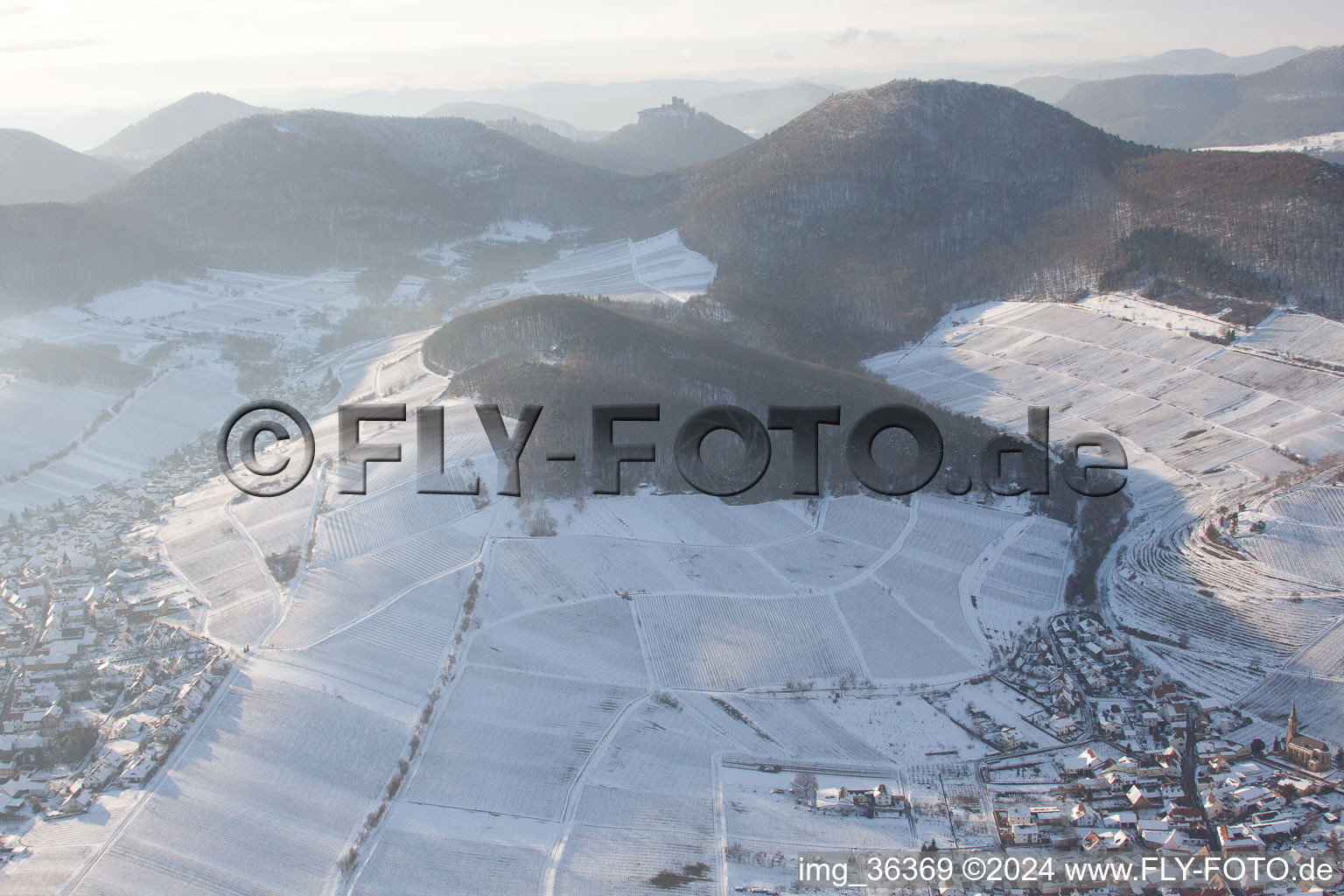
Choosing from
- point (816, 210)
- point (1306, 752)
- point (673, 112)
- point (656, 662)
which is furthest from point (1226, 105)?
point (656, 662)

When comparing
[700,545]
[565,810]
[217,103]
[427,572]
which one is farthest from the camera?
[217,103]

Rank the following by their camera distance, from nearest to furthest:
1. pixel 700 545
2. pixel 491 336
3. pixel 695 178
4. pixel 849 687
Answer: pixel 849 687 → pixel 700 545 → pixel 491 336 → pixel 695 178

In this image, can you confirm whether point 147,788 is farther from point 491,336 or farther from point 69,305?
point 69,305

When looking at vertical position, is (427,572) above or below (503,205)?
below

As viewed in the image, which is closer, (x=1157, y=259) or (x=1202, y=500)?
(x=1202, y=500)

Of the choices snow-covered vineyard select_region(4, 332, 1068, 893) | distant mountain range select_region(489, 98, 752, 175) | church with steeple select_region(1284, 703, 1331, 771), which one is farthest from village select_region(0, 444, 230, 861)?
distant mountain range select_region(489, 98, 752, 175)

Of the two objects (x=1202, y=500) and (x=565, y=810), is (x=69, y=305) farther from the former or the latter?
(x=1202, y=500)

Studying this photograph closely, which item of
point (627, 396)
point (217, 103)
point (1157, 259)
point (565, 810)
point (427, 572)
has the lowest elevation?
point (565, 810)

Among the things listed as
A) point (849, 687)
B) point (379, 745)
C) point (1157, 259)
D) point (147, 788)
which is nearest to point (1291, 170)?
point (1157, 259)

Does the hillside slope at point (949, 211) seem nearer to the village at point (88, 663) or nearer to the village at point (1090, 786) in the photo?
the village at point (1090, 786)
